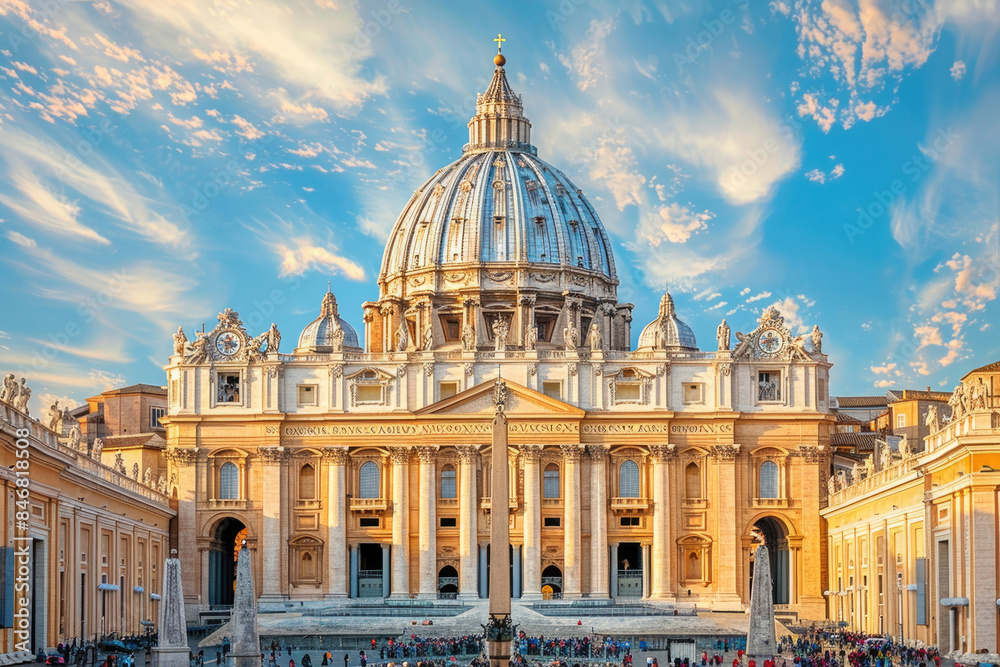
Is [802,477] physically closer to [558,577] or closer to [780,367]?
[780,367]

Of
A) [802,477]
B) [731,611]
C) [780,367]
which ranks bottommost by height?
[731,611]

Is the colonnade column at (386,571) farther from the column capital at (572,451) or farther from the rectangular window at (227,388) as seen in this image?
the rectangular window at (227,388)

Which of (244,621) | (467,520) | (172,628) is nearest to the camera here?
(172,628)

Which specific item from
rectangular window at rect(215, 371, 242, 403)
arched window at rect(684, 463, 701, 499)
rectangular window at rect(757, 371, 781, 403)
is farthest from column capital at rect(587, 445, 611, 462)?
rectangular window at rect(215, 371, 242, 403)

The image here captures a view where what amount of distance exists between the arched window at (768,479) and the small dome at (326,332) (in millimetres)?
26687

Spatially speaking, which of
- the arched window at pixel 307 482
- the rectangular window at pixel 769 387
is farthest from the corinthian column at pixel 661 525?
the arched window at pixel 307 482

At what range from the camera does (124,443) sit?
110312mm

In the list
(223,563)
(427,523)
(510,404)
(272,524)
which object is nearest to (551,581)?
(427,523)

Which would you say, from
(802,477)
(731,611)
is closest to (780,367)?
(802,477)

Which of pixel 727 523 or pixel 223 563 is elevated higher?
pixel 727 523

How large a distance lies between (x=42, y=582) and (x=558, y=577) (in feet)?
132

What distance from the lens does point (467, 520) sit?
96.4 meters

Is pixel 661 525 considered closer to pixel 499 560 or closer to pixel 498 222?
pixel 498 222

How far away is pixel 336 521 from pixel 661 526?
57.8 ft
